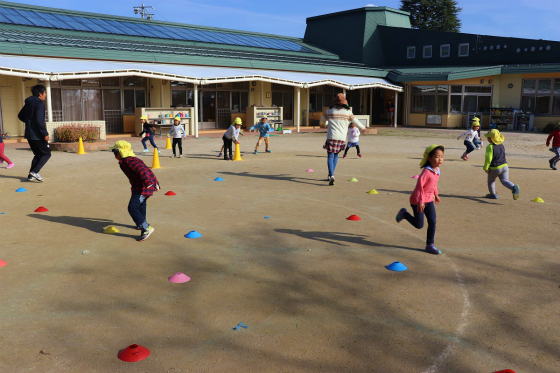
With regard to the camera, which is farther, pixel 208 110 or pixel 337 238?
pixel 208 110

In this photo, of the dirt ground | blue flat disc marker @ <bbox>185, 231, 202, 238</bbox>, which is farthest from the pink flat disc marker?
blue flat disc marker @ <bbox>185, 231, 202, 238</bbox>

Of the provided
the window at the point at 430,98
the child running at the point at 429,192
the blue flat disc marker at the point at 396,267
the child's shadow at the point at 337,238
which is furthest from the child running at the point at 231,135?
the window at the point at 430,98

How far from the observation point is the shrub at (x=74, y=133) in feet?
55.0

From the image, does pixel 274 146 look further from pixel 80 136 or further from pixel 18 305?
pixel 18 305

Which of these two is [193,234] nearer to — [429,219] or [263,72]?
[429,219]

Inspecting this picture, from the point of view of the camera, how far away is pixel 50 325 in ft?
12.4

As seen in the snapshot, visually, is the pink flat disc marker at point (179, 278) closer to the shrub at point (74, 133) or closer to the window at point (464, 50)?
the shrub at point (74, 133)

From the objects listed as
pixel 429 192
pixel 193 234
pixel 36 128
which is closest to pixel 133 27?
pixel 36 128

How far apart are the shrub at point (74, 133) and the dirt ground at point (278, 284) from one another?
8081 mm

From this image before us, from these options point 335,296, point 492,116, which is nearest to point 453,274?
point 335,296

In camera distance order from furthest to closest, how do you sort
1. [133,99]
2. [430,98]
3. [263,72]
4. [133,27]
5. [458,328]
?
1. [430,98]
2. [133,27]
3. [263,72]
4. [133,99]
5. [458,328]

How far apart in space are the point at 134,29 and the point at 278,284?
2880 cm

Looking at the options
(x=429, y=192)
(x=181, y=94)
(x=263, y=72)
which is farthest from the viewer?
(x=263, y=72)

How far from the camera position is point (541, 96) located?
29.4 meters
